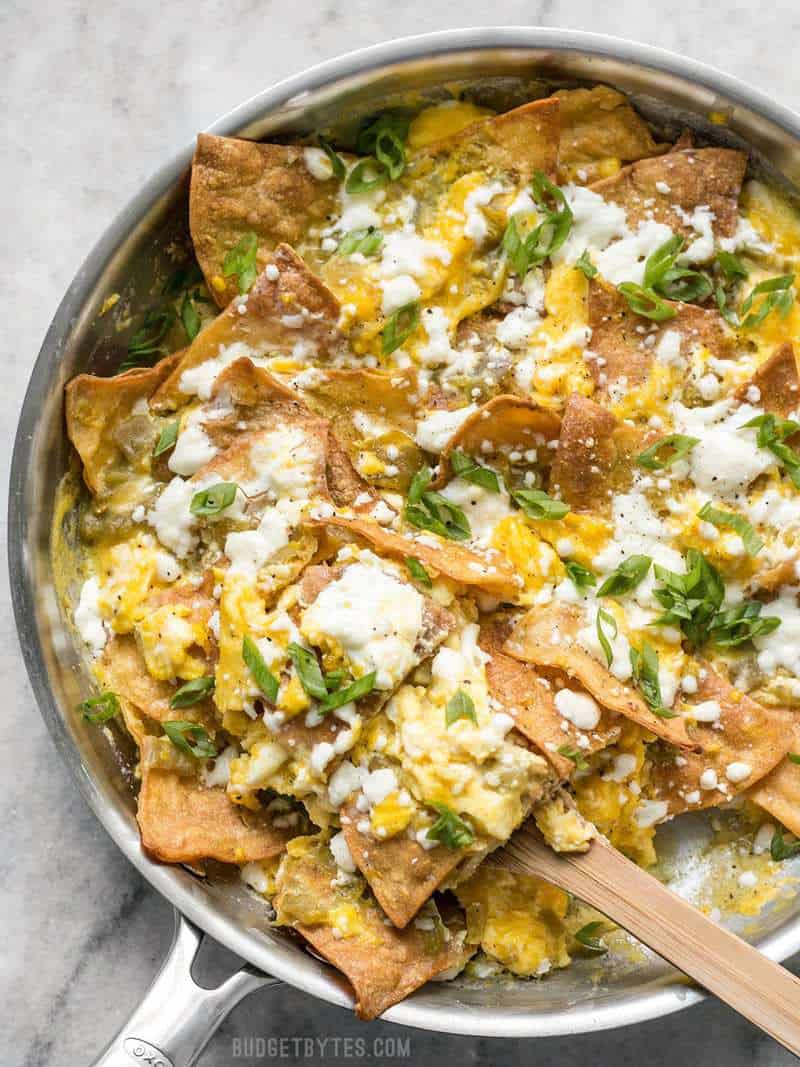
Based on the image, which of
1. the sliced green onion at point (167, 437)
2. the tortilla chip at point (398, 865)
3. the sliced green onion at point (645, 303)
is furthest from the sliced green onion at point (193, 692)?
the sliced green onion at point (645, 303)

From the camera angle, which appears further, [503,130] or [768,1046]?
[768,1046]

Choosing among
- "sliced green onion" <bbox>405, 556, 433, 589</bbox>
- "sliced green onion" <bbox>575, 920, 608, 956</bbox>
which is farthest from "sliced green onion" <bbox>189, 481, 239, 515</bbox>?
"sliced green onion" <bbox>575, 920, 608, 956</bbox>

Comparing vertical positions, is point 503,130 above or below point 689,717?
above

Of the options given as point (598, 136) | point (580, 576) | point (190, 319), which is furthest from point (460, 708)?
point (598, 136)

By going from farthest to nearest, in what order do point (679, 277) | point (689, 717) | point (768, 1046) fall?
point (768, 1046) < point (679, 277) < point (689, 717)

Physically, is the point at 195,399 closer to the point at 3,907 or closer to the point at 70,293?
the point at 70,293

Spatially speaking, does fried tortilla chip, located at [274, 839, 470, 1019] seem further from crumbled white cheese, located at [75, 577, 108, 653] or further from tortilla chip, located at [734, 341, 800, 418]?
tortilla chip, located at [734, 341, 800, 418]

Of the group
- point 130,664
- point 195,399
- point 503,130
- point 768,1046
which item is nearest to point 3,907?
point 130,664
